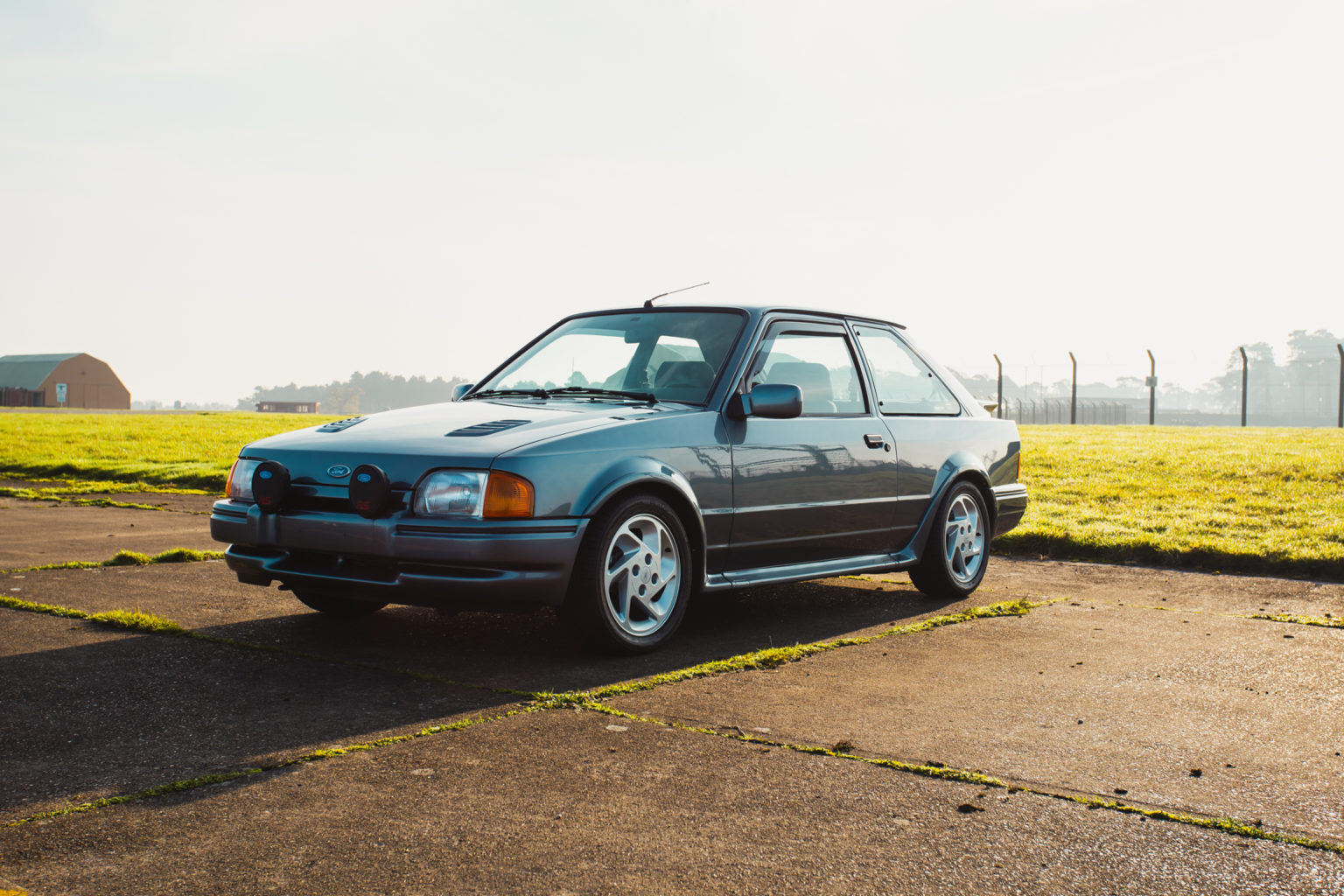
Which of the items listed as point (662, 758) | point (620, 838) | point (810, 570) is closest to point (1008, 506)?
point (810, 570)

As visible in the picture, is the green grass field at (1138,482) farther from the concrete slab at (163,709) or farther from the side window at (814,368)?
the concrete slab at (163,709)

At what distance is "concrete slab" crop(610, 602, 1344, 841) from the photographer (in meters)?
3.46

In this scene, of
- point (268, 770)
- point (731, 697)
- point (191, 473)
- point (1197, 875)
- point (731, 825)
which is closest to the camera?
point (1197, 875)

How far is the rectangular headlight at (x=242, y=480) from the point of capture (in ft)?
17.6

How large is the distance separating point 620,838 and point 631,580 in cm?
220

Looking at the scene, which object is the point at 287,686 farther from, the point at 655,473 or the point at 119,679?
the point at 655,473

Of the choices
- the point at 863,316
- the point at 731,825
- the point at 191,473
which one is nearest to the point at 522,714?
the point at 731,825

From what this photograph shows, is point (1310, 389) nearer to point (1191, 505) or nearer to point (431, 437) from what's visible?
point (1191, 505)

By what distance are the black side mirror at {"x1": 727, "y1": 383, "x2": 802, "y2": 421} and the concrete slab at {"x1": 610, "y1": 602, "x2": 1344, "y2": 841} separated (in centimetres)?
115

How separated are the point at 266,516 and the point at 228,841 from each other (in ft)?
7.94

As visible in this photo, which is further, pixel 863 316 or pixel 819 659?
pixel 863 316

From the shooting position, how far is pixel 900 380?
6980 mm

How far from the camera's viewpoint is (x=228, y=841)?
2828 mm

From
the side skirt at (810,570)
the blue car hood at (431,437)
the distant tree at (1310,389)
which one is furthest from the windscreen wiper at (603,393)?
the distant tree at (1310,389)
